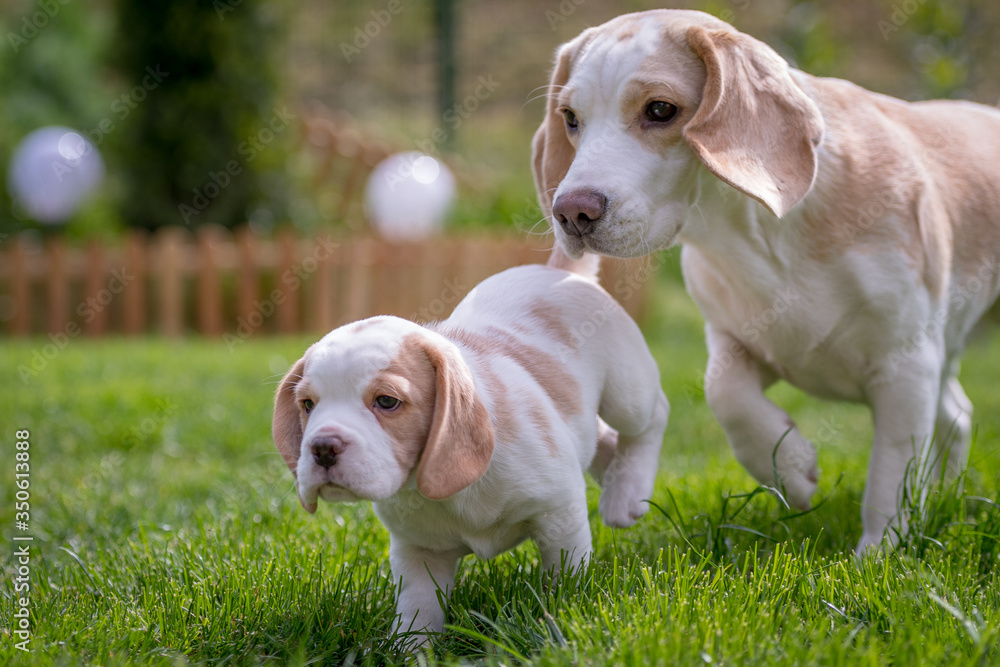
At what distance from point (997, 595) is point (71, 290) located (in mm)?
8993

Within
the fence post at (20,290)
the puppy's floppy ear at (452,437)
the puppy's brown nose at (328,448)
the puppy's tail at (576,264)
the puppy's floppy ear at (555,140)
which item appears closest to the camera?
the puppy's brown nose at (328,448)

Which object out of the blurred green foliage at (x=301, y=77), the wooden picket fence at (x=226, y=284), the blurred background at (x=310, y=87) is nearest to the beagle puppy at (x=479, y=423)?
the blurred background at (x=310, y=87)

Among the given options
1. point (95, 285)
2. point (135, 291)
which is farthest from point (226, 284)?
point (95, 285)

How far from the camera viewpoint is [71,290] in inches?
385

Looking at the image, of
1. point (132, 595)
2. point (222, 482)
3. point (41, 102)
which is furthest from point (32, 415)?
point (41, 102)

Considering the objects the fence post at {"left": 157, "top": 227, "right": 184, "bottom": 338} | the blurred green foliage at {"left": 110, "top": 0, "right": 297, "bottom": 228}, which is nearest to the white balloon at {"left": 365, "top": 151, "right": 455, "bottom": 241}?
the blurred green foliage at {"left": 110, "top": 0, "right": 297, "bottom": 228}

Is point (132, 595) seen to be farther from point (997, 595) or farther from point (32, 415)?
point (32, 415)

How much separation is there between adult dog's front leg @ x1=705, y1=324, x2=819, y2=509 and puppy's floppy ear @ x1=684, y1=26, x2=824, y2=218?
873mm

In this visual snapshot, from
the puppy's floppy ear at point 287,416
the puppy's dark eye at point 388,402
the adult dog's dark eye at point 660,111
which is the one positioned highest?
the adult dog's dark eye at point 660,111

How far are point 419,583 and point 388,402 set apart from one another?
2.07 feet

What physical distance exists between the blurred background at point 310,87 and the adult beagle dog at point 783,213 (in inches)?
66.5

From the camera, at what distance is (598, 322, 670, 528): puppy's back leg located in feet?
10.2

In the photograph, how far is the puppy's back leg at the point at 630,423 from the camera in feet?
10.2

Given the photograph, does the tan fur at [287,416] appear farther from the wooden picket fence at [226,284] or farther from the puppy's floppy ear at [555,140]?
the wooden picket fence at [226,284]
